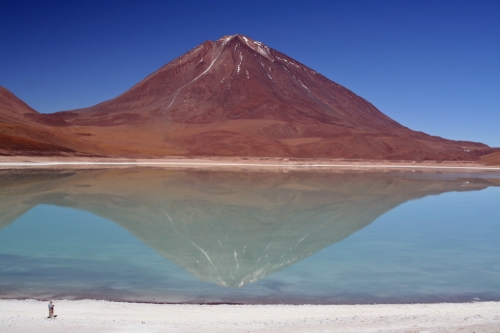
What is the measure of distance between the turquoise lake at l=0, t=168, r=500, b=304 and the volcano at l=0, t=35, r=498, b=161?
125ft

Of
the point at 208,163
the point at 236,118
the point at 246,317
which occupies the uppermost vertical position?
the point at 236,118

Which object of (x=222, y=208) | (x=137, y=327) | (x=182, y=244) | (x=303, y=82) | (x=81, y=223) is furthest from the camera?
(x=303, y=82)

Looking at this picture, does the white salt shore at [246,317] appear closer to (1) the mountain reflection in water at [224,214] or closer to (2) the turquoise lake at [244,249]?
(2) the turquoise lake at [244,249]

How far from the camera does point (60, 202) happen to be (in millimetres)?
18438

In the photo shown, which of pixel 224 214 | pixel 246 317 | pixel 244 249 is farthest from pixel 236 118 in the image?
pixel 246 317

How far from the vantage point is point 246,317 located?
596cm

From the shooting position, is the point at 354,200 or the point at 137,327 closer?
the point at 137,327

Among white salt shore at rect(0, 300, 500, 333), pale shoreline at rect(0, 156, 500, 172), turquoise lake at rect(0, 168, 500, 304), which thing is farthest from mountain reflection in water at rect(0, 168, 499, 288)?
pale shoreline at rect(0, 156, 500, 172)

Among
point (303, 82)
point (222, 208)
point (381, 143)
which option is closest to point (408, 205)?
point (222, 208)

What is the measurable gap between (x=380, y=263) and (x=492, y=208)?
41.2ft

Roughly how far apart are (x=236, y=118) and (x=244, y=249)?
92099 millimetres

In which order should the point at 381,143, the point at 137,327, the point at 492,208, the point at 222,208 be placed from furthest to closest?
the point at 381,143 → the point at 492,208 → the point at 222,208 → the point at 137,327

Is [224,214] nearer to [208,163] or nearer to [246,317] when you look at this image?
[246,317]

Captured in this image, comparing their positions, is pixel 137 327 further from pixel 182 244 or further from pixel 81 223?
pixel 81 223
